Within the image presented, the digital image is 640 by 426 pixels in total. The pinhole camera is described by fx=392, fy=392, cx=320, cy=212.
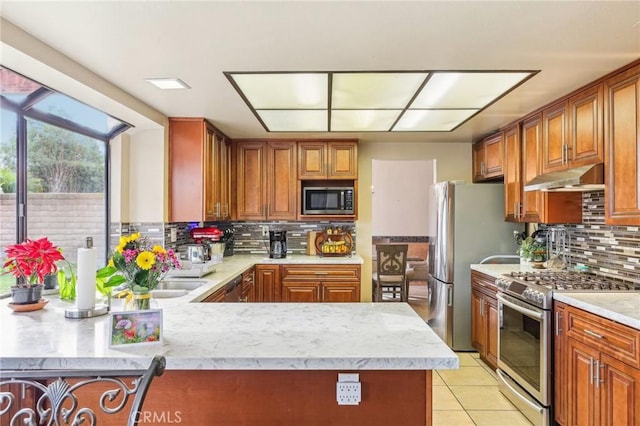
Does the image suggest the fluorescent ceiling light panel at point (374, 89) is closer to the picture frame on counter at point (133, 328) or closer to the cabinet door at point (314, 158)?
the cabinet door at point (314, 158)

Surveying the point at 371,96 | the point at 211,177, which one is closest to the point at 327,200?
the point at 211,177

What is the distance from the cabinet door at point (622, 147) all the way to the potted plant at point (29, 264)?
3236 mm

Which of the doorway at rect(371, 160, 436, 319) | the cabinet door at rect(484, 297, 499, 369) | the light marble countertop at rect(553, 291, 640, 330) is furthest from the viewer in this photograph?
the doorway at rect(371, 160, 436, 319)

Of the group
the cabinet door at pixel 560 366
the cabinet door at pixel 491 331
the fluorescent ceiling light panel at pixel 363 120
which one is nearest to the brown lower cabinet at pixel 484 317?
the cabinet door at pixel 491 331

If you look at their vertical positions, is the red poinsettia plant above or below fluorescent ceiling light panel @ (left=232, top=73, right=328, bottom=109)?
below

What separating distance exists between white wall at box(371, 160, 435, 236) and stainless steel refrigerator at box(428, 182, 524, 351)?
13.8ft

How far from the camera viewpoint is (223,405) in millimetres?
1477

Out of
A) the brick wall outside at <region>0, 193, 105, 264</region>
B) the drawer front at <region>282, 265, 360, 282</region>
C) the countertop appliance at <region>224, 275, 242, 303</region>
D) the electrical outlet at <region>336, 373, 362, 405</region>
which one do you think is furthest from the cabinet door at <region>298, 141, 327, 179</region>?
the electrical outlet at <region>336, 373, 362, 405</region>

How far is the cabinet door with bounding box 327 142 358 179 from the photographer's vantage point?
15.0ft

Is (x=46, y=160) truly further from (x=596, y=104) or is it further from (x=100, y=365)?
(x=596, y=104)

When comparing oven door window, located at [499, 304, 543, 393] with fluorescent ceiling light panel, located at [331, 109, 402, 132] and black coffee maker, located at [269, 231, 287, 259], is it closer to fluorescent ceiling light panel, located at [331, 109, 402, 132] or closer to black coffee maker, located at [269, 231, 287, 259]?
fluorescent ceiling light panel, located at [331, 109, 402, 132]

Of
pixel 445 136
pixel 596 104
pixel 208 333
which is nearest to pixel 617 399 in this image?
pixel 596 104

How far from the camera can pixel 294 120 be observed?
3631mm

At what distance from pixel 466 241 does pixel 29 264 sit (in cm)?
362
